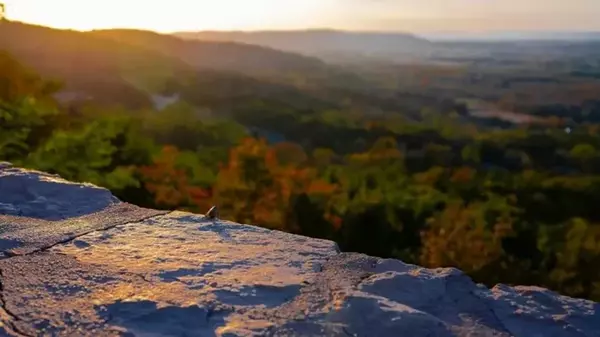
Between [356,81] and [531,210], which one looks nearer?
[531,210]

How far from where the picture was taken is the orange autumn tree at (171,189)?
26.2ft

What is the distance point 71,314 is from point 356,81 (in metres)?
28.7

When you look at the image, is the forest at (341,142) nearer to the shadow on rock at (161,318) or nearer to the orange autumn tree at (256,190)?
the orange autumn tree at (256,190)

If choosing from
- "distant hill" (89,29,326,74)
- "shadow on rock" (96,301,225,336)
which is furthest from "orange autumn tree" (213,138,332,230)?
"distant hill" (89,29,326,74)

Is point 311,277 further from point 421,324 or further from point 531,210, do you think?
point 531,210

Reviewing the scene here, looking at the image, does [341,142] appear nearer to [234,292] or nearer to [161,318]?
[234,292]

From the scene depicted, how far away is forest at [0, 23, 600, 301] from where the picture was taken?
7.63 m

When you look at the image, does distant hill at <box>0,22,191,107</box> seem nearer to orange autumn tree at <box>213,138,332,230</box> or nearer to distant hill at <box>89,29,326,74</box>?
distant hill at <box>89,29,326,74</box>

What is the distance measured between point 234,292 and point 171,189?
6945 mm

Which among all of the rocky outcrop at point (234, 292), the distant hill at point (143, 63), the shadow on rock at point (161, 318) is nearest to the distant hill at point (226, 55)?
→ the distant hill at point (143, 63)

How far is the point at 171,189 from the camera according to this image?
8.21 meters

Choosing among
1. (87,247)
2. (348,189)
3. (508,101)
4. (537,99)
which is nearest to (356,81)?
(508,101)

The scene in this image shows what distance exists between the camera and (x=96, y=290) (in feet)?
4.62

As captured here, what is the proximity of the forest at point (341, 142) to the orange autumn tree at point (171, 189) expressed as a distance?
32 millimetres
